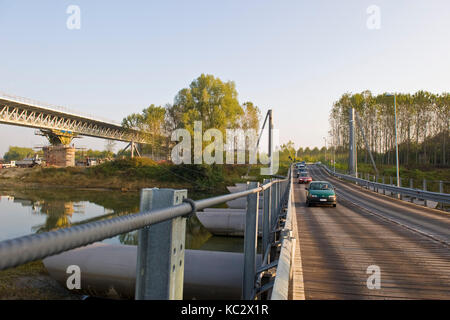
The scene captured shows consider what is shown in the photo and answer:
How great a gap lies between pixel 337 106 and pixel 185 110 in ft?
157

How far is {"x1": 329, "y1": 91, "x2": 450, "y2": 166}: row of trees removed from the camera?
2571 inches

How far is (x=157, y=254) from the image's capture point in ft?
5.12

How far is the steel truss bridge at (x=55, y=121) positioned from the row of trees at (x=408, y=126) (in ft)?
177

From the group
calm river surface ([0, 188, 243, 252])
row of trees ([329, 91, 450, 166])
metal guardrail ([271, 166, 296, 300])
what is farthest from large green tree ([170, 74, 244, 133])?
metal guardrail ([271, 166, 296, 300])

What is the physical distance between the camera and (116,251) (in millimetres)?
9609

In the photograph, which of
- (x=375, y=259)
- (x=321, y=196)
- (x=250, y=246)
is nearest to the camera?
(x=250, y=246)

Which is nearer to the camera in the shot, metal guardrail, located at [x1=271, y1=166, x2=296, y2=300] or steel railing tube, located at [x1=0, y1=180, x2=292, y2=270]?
steel railing tube, located at [x1=0, y1=180, x2=292, y2=270]

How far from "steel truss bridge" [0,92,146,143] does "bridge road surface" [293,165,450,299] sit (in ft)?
191

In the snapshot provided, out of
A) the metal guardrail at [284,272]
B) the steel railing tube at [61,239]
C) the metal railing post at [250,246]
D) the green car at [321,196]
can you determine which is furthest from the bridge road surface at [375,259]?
the green car at [321,196]

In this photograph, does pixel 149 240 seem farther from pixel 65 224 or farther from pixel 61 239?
pixel 65 224

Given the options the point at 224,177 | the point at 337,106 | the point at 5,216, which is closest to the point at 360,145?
the point at 337,106

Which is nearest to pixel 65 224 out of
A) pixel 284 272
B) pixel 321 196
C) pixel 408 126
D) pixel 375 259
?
pixel 321 196

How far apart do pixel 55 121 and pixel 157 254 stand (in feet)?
→ 233

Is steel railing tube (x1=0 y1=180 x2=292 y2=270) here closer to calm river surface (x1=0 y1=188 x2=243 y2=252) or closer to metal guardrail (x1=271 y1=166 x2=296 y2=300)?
metal guardrail (x1=271 y1=166 x2=296 y2=300)
